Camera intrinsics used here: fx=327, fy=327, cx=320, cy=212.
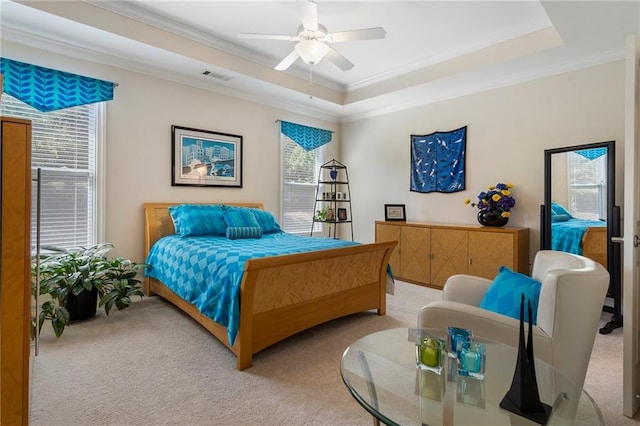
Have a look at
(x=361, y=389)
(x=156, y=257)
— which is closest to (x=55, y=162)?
(x=156, y=257)

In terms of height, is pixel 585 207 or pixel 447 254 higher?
pixel 585 207

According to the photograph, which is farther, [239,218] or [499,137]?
[499,137]

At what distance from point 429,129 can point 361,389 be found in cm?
411

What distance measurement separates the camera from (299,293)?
8.11 ft

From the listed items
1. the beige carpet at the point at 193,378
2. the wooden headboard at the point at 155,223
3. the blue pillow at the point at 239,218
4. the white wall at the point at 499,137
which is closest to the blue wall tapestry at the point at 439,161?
the white wall at the point at 499,137

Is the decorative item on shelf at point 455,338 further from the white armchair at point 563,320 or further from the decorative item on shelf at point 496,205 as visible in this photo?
the decorative item on shelf at point 496,205

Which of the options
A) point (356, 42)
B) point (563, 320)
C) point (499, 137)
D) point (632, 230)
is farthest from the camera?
point (499, 137)

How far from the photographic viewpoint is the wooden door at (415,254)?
13.8ft

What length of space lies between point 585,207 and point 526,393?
2.91m

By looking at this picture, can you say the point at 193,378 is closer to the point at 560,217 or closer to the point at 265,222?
the point at 265,222

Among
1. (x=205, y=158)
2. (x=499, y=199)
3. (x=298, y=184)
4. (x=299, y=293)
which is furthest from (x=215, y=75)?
(x=499, y=199)

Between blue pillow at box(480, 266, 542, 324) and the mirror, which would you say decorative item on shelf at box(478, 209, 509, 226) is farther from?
blue pillow at box(480, 266, 542, 324)

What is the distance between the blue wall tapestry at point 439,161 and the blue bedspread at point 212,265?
85.2 inches

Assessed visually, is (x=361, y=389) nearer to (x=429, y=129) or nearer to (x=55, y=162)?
(x=55, y=162)
